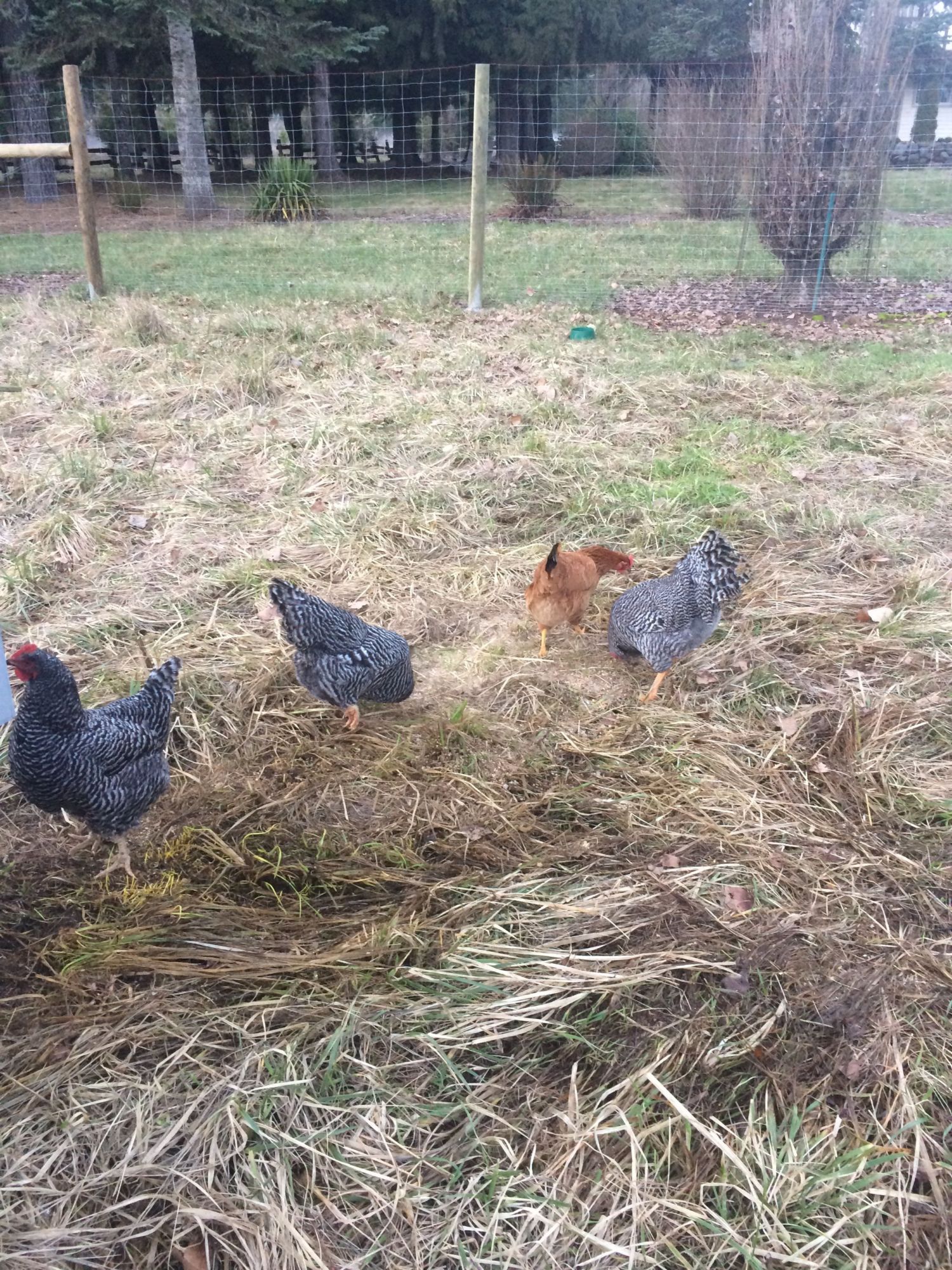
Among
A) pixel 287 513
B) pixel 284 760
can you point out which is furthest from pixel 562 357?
pixel 284 760

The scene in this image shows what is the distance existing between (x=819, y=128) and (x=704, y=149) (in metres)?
3.18

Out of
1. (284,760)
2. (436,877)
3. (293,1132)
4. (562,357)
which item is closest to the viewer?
(293,1132)

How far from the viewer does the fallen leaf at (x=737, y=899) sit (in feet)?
8.04

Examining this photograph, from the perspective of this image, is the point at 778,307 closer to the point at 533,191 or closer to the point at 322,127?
the point at 533,191

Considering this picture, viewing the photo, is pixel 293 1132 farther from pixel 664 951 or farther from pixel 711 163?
pixel 711 163

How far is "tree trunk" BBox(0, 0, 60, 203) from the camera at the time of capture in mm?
15117

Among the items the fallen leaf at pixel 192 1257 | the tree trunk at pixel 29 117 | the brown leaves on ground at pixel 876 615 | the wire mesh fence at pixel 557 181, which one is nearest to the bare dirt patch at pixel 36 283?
the wire mesh fence at pixel 557 181

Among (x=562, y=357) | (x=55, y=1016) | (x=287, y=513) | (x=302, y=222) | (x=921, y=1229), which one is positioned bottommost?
(x=921, y=1229)

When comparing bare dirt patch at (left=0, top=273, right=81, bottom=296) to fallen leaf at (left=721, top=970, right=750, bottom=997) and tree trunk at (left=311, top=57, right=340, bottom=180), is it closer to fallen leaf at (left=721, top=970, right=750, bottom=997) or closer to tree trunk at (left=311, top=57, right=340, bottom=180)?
fallen leaf at (left=721, top=970, right=750, bottom=997)

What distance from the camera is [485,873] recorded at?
256 cm

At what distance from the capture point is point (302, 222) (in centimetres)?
1437

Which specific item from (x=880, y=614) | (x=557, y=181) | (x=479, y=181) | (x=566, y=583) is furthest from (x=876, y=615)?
(x=557, y=181)

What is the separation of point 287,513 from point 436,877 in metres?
2.75

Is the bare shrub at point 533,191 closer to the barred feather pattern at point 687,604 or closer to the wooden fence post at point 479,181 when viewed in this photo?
the wooden fence post at point 479,181
